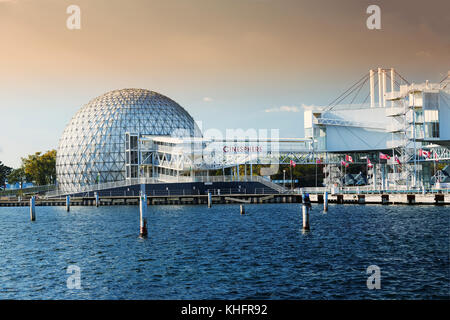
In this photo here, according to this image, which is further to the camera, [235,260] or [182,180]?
[182,180]

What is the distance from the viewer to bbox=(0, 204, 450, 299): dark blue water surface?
29.5m

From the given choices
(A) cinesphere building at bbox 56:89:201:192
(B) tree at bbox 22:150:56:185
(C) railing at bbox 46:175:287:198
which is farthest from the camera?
(B) tree at bbox 22:150:56:185

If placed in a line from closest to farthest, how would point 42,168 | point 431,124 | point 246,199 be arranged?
1. point 431,124
2. point 246,199
3. point 42,168

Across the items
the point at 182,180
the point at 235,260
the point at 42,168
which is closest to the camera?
the point at 235,260

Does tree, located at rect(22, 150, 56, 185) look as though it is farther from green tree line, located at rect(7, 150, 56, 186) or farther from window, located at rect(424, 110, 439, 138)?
window, located at rect(424, 110, 439, 138)

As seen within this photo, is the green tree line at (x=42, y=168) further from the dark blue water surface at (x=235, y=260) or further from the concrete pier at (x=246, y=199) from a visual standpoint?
the dark blue water surface at (x=235, y=260)

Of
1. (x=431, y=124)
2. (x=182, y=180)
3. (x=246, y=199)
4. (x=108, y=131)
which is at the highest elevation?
(x=108, y=131)

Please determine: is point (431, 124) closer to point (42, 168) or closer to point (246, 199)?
point (246, 199)

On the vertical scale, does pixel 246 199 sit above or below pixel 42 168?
below

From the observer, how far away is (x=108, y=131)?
479 feet

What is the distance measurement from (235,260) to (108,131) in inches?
4446

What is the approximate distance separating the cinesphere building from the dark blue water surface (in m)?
80.3

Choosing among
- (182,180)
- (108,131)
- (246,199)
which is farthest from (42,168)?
(246,199)

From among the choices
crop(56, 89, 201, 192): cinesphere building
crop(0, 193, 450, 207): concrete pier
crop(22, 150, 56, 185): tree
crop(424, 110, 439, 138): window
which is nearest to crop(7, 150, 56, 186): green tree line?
crop(22, 150, 56, 185): tree
